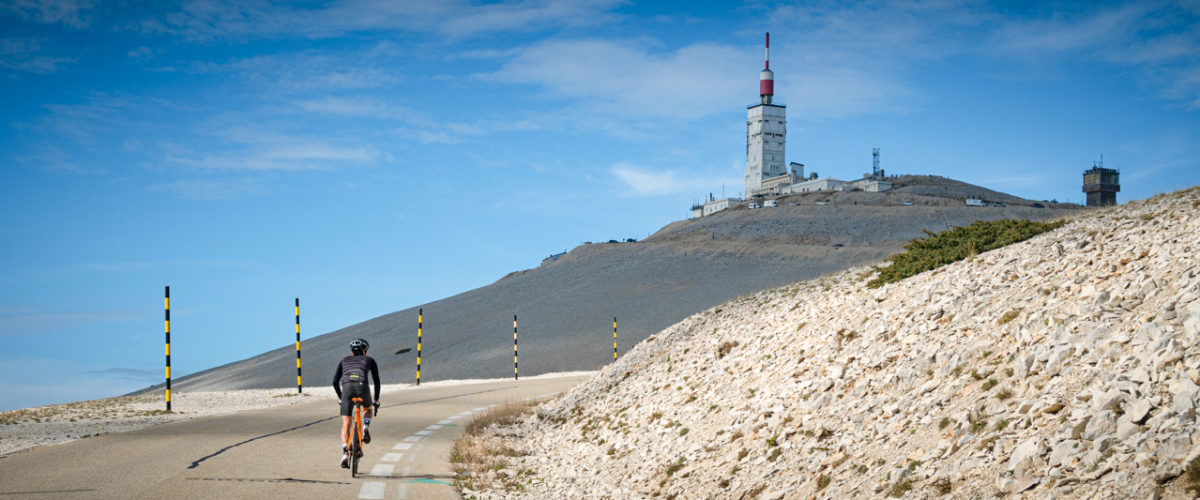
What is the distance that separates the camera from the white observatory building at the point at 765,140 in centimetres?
16138

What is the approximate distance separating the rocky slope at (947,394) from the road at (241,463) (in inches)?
59.7

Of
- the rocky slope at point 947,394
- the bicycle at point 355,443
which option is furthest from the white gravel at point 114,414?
the rocky slope at point 947,394

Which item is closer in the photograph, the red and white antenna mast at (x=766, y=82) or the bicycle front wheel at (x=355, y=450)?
the bicycle front wheel at (x=355, y=450)

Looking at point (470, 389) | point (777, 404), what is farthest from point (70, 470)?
point (470, 389)

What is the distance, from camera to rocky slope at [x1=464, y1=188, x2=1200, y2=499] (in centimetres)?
641

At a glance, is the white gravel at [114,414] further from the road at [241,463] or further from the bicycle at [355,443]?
the bicycle at [355,443]

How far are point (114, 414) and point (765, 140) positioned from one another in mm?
153203

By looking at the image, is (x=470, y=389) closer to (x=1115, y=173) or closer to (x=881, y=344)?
(x=881, y=344)

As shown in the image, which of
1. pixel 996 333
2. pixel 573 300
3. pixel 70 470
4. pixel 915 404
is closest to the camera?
pixel 915 404

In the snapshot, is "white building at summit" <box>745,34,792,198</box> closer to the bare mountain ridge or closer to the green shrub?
the bare mountain ridge

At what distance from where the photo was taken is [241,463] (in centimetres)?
1123

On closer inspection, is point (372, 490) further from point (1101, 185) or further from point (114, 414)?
point (1101, 185)

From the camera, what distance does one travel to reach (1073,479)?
19.7 feet

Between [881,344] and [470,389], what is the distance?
18.3 m
